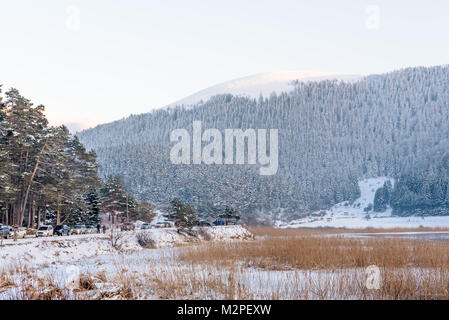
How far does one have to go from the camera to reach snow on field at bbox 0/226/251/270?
24766 millimetres

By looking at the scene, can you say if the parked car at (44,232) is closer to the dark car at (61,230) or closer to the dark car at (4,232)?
the dark car at (61,230)

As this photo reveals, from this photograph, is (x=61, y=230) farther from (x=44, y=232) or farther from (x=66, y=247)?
(x=66, y=247)

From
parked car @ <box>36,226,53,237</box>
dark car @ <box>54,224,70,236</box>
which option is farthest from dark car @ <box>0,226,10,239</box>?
dark car @ <box>54,224,70,236</box>

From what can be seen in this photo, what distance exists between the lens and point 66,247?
30766mm

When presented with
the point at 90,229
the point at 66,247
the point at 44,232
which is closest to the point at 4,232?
the point at 44,232

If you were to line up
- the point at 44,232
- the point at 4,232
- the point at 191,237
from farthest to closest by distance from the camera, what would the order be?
the point at 191,237 < the point at 44,232 < the point at 4,232

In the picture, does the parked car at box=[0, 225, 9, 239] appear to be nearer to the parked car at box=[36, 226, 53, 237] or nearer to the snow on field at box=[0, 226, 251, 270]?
the parked car at box=[36, 226, 53, 237]

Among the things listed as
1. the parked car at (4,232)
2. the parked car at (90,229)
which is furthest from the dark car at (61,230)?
the parked car at (4,232)

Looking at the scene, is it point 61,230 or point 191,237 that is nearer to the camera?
point 61,230

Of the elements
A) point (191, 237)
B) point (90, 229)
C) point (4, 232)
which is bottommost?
point (191, 237)

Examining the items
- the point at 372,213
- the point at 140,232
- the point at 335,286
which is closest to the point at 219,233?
the point at 140,232

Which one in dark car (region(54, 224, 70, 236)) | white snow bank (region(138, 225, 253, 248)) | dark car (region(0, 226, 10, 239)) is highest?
dark car (region(0, 226, 10, 239))

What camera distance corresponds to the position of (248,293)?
1055 centimetres

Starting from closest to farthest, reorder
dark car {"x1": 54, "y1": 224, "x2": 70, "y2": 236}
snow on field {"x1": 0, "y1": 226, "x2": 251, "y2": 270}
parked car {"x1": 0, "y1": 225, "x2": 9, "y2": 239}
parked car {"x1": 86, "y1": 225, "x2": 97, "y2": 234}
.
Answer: snow on field {"x1": 0, "y1": 226, "x2": 251, "y2": 270} < parked car {"x1": 0, "y1": 225, "x2": 9, "y2": 239} < dark car {"x1": 54, "y1": 224, "x2": 70, "y2": 236} < parked car {"x1": 86, "y1": 225, "x2": 97, "y2": 234}
